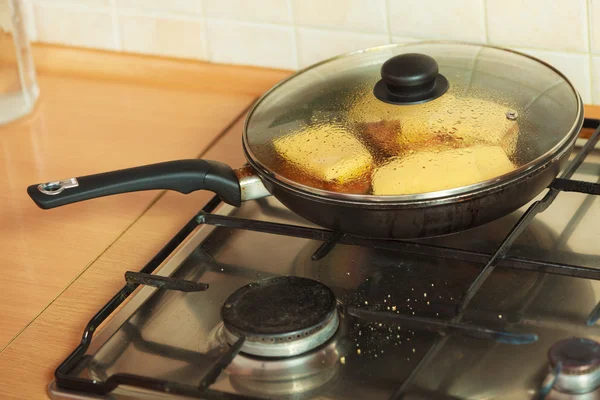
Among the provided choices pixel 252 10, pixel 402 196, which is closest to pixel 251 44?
pixel 252 10

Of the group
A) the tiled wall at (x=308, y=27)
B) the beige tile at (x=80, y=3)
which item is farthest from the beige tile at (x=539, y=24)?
the beige tile at (x=80, y=3)

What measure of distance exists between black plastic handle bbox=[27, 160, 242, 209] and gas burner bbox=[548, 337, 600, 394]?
14.0 inches

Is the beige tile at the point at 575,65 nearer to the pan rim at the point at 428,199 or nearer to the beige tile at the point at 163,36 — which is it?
the pan rim at the point at 428,199

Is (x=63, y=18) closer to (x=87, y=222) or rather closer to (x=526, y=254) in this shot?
(x=87, y=222)

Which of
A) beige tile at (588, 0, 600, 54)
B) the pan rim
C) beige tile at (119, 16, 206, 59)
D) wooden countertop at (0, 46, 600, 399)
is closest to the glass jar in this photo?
wooden countertop at (0, 46, 600, 399)

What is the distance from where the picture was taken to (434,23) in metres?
1.13

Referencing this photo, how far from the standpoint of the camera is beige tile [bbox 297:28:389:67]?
1179 millimetres

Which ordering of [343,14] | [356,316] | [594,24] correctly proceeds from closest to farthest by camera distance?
1. [356,316]
2. [594,24]
3. [343,14]

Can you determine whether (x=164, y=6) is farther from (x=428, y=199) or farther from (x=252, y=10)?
(x=428, y=199)

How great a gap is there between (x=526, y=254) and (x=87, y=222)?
0.50 meters

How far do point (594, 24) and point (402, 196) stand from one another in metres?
0.45

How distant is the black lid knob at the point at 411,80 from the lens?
849 mm

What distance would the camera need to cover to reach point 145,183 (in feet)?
2.75

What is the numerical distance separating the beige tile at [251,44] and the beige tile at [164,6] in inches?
1.2
